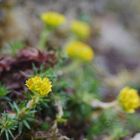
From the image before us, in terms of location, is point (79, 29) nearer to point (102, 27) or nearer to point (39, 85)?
point (102, 27)

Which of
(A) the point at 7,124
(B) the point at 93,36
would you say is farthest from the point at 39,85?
(B) the point at 93,36

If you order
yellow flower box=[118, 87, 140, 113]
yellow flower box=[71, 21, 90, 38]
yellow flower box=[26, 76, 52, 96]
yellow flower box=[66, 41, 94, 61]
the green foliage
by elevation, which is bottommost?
the green foliage

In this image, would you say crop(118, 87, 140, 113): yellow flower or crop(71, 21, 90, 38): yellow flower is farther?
crop(71, 21, 90, 38): yellow flower

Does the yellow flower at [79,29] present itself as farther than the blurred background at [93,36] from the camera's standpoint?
Yes

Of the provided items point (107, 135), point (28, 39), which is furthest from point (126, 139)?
point (28, 39)

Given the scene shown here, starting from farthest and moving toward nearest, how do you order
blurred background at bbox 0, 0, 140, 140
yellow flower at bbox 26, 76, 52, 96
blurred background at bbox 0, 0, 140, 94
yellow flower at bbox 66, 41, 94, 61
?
blurred background at bbox 0, 0, 140, 94
yellow flower at bbox 66, 41, 94, 61
blurred background at bbox 0, 0, 140, 140
yellow flower at bbox 26, 76, 52, 96

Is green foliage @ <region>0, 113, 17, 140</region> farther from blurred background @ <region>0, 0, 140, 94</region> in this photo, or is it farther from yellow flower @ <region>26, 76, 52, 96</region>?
blurred background @ <region>0, 0, 140, 94</region>

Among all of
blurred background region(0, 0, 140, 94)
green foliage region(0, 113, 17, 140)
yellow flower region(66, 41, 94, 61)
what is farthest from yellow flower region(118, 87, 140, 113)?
blurred background region(0, 0, 140, 94)

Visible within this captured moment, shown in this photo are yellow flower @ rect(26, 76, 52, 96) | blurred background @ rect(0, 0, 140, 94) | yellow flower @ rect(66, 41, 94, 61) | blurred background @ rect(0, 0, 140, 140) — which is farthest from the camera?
blurred background @ rect(0, 0, 140, 94)

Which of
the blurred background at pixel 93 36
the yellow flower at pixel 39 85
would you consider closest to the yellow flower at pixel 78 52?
the blurred background at pixel 93 36

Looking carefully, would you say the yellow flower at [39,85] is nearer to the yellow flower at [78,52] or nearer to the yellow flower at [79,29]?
the yellow flower at [78,52]

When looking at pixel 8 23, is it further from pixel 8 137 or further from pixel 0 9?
pixel 8 137
